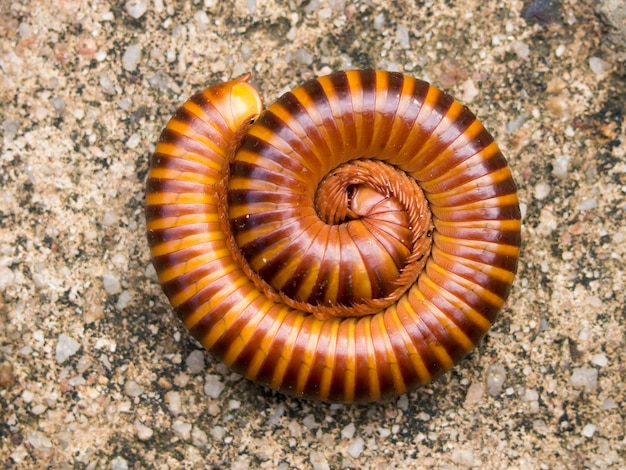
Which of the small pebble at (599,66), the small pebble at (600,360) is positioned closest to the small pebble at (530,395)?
the small pebble at (600,360)

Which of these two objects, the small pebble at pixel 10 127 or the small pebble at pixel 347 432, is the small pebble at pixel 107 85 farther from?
the small pebble at pixel 347 432

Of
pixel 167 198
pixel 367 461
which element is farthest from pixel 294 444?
pixel 167 198

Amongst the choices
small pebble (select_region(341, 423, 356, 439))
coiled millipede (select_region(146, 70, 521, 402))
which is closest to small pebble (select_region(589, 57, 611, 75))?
coiled millipede (select_region(146, 70, 521, 402))

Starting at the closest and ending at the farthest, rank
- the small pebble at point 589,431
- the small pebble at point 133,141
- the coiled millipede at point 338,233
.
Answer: the coiled millipede at point 338,233 < the small pebble at point 589,431 < the small pebble at point 133,141

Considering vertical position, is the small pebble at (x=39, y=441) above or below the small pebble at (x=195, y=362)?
below

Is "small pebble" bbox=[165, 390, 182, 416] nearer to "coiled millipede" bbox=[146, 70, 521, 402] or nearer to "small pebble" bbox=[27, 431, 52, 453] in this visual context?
"coiled millipede" bbox=[146, 70, 521, 402]

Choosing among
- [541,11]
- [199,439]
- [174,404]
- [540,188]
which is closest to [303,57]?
[541,11]

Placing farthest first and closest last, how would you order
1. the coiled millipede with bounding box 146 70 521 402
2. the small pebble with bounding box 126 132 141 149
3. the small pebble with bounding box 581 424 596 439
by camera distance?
the small pebble with bounding box 126 132 141 149, the small pebble with bounding box 581 424 596 439, the coiled millipede with bounding box 146 70 521 402
